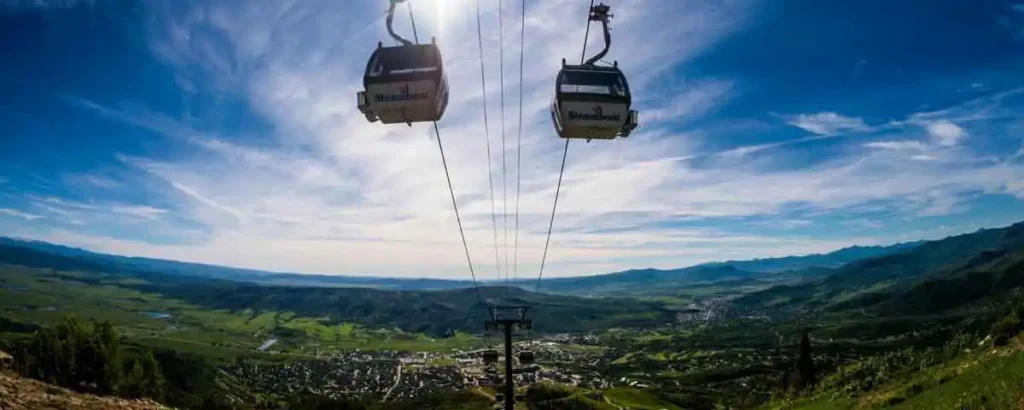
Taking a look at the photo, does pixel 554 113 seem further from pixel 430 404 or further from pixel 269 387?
pixel 269 387

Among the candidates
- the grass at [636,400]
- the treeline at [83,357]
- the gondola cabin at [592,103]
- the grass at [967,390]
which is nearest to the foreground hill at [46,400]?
the gondola cabin at [592,103]

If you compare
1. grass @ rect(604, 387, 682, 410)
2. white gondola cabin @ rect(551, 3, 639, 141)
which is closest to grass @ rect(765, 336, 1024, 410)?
white gondola cabin @ rect(551, 3, 639, 141)

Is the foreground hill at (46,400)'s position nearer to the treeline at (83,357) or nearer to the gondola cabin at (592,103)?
the gondola cabin at (592,103)

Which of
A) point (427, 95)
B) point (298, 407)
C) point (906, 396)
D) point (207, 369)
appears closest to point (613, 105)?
point (427, 95)

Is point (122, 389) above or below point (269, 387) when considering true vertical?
above

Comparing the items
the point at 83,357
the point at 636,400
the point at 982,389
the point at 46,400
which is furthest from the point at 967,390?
the point at 636,400

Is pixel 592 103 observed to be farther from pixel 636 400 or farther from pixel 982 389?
pixel 636 400

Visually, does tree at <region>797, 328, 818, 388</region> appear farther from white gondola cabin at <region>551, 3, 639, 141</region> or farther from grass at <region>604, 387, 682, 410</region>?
white gondola cabin at <region>551, 3, 639, 141</region>
